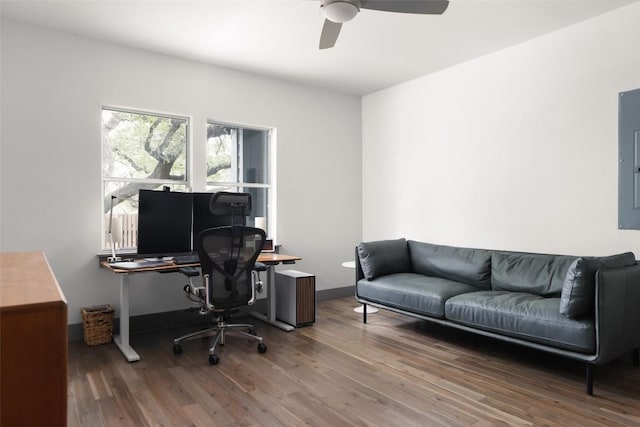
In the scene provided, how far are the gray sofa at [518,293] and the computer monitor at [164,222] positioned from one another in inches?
74.0

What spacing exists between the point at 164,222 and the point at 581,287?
3466 millimetres

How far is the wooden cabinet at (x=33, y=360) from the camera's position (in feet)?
2.03

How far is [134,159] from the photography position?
4.40 meters

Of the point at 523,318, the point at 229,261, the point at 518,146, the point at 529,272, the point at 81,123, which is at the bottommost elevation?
the point at 523,318

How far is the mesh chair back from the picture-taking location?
3402 mm

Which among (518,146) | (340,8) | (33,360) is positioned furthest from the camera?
(518,146)

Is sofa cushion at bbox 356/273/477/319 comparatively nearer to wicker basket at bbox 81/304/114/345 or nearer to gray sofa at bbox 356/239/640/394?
gray sofa at bbox 356/239/640/394

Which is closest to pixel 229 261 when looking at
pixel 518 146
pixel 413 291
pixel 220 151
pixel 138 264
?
pixel 138 264

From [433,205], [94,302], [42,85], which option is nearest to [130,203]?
[94,302]

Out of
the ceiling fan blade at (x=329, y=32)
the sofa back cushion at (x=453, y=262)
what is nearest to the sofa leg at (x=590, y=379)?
the sofa back cushion at (x=453, y=262)

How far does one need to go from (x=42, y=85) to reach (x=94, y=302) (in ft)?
6.85

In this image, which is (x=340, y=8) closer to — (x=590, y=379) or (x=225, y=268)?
(x=225, y=268)

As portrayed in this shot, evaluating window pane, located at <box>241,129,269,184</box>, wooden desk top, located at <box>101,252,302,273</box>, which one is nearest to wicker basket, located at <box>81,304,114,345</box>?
wooden desk top, located at <box>101,252,302,273</box>

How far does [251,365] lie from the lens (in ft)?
11.0
